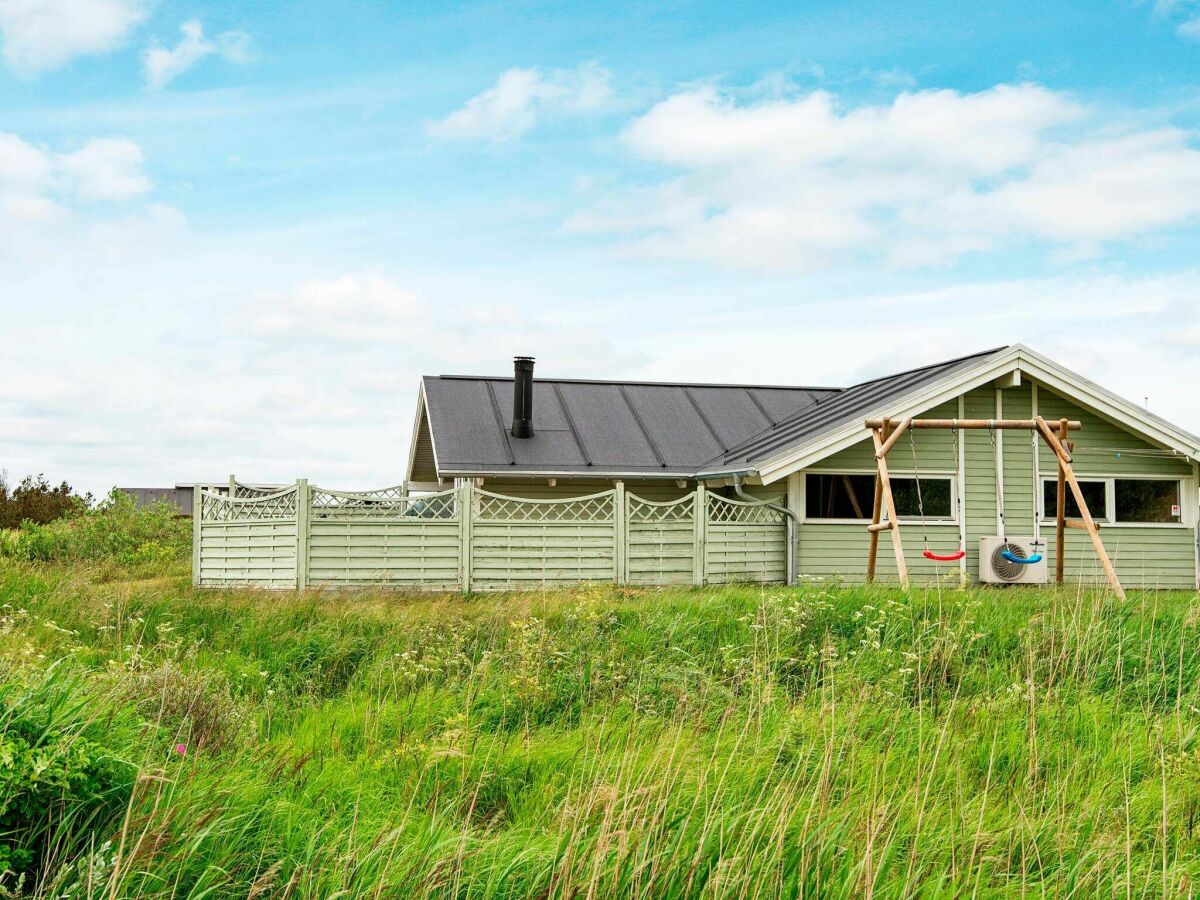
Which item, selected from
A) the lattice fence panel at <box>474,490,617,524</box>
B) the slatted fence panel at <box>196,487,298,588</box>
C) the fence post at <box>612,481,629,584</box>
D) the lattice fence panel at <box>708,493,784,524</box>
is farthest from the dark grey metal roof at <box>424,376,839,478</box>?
the slatted fence panel at <box>196,487,298,588</box>

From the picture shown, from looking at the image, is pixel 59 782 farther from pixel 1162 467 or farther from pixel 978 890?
pixel 1162 467

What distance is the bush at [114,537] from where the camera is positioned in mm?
21797

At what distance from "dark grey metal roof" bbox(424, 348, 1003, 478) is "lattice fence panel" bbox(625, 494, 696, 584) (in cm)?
178

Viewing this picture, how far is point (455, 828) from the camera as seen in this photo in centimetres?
477

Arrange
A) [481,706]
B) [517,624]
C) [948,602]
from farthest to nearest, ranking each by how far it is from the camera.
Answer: [948,602] < [517,624] < [481,706]

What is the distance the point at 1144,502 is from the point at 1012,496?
103 inches

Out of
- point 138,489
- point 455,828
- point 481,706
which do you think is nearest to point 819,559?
point 481,706

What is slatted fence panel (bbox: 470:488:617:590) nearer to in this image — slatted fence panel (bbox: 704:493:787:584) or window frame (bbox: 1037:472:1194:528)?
slatted fence panel (bbox: 704:493:787:584)

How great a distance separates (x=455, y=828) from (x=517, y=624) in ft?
16.8

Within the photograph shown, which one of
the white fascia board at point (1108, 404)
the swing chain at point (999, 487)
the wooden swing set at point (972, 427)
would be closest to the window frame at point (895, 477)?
the swing chain at point (999, 487)

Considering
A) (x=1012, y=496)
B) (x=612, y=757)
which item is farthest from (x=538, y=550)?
(x=612, y=757)

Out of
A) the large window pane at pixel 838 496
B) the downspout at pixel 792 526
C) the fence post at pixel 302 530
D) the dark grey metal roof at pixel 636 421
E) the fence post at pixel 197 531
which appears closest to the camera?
the fence post at pixel 302 530

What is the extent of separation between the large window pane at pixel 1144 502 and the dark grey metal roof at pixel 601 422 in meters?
6.84

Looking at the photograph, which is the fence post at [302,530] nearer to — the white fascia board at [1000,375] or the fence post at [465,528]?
the fence post at [465,528]
